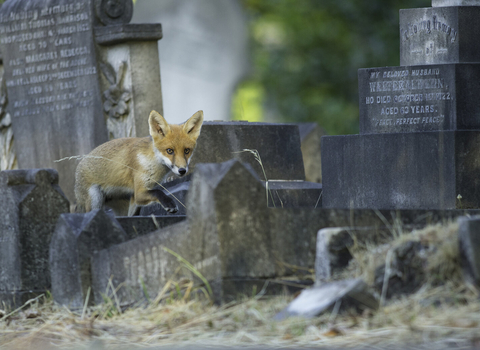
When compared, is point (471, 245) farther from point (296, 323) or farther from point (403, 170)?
point (403, 170)

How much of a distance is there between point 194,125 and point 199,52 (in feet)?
61.3

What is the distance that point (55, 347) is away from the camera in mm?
4004

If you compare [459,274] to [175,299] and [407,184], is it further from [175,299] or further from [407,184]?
[407,184]

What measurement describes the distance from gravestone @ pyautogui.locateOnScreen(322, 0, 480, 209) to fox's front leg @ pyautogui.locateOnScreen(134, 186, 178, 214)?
5.42 ft

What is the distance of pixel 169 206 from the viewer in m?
6.74

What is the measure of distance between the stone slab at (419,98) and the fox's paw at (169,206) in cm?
211

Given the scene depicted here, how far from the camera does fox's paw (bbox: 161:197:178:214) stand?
671 centimetres

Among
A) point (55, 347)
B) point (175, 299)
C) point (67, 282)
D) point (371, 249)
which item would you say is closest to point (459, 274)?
point (371, 249)

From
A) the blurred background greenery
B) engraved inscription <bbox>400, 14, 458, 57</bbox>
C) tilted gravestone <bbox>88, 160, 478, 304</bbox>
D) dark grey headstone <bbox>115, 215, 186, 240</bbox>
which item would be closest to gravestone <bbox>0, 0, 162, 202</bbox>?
engraved inscription <bbox>400, 14, 458, 57</bbox>

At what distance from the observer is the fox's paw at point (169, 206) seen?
671 cm

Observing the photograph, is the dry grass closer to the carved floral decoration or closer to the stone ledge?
the carved floral decoration

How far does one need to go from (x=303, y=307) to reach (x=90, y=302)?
1.70m

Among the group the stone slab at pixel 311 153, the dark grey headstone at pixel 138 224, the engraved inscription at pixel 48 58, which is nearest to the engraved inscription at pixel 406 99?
the dark grey headstone at pixel 138 224

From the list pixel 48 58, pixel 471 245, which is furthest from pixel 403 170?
pixel 48 58
